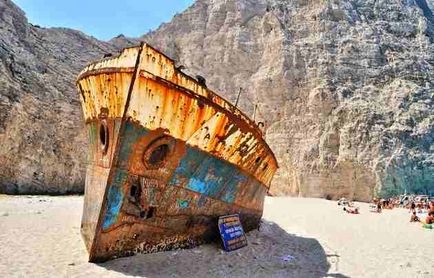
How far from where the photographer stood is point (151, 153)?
571 cm

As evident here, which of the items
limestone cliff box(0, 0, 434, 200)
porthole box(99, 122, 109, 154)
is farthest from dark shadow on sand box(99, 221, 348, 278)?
limestone cliff box(0, 0, 434, 200)

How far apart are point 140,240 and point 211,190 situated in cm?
149

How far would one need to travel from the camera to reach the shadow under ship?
5.50 m

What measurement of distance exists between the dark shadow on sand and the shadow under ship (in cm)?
22

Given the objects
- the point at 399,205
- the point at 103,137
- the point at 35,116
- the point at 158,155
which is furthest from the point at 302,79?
the point at 158,155

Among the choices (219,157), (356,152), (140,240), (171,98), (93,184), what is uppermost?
(356,152)

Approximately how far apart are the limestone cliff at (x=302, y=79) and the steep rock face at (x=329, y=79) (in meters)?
0.09

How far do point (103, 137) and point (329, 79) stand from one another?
30248 millimetres

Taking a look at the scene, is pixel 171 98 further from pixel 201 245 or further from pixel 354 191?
pixel 354 191

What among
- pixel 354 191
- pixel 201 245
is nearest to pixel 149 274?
pixel 201 245

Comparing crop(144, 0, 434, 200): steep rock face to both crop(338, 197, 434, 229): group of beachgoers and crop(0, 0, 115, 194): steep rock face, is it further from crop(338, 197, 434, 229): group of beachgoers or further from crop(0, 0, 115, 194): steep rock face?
crop(0, 0, 115, 194): steep rock face

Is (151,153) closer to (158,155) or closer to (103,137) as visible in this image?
(158,155)

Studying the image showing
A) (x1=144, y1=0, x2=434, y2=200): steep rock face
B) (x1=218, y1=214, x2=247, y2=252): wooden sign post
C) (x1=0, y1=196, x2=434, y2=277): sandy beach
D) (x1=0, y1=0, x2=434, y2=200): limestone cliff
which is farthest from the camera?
(x1=144, y1=0, x2=434, y2=200): steep rock face

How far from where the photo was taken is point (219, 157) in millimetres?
6488
